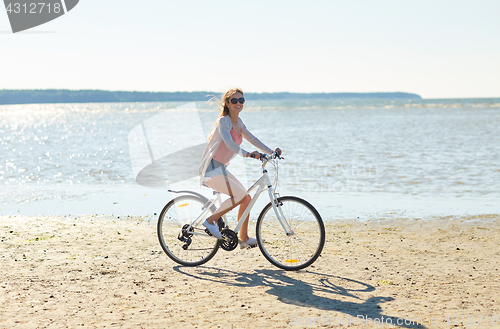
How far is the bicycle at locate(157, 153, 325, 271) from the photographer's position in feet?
18.6

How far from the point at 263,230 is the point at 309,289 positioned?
3.32ft

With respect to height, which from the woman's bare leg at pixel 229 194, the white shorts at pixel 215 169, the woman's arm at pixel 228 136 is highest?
the woman's arm at pixel 228 136

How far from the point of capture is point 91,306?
15.4ft

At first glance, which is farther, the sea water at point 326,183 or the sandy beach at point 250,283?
the sea water at point 326,183

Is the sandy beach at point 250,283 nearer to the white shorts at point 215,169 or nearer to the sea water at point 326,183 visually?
the white shorts at point 215,169

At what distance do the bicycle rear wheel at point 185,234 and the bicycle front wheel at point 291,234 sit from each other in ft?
2.06

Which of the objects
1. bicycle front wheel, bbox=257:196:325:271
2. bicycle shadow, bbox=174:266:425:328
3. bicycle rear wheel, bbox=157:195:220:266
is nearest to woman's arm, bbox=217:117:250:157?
bicycle front wheel, bbox=257:196:325:271

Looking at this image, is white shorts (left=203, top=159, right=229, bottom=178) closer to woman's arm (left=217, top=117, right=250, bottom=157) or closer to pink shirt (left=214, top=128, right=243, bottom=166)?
pink shirt (left=214, top=128, right=243, bottom=166)

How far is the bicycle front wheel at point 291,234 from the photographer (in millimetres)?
5609

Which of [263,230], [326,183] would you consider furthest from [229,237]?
[326,183]

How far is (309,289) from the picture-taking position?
5.19 m

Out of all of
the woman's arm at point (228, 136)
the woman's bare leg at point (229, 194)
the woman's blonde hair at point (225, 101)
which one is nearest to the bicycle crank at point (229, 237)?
the woman's bare leg at point (229, 194)

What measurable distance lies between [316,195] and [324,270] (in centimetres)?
536

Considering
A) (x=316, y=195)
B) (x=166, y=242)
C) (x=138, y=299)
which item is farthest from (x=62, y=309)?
(x=316, y=195)
